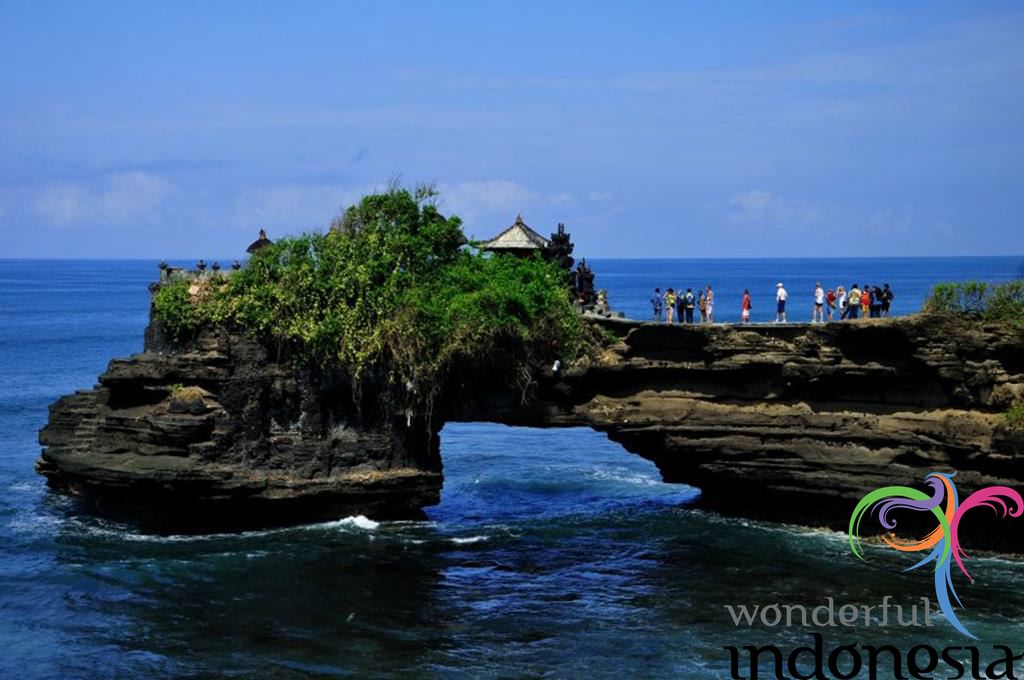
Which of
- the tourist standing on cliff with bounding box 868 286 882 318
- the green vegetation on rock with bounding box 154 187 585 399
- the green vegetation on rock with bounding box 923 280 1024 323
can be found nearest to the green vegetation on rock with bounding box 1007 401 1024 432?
the green vegetation on rock with bounding box 923 280 1024 323

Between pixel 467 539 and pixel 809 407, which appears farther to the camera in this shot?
pixel 467 539

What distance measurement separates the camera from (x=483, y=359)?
31.5m

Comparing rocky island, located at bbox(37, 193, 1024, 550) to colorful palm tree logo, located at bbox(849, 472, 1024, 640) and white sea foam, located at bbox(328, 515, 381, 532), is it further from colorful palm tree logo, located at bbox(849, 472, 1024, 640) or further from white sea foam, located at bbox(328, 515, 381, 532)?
colorful palm tree logo, located at bbox(849, 472, 1024, 640)

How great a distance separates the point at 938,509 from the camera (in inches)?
1148

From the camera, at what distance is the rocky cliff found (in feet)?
97.3

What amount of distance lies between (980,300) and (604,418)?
9.74 m

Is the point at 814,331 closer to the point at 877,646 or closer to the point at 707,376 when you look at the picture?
the point at 707,376

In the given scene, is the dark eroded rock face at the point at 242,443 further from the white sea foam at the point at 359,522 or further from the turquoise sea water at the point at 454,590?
the turquoise sea water at the point at 454,590

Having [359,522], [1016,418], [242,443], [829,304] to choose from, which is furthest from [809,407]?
[242,443]

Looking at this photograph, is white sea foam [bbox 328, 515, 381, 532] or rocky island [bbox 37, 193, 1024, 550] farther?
white sea foam [bbox 328, 515, 381, 532]

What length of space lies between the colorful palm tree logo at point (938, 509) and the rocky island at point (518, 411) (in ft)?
1.17

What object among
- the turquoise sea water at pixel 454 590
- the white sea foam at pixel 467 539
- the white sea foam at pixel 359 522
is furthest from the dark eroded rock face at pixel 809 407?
the white sea foam at pixel 359 522

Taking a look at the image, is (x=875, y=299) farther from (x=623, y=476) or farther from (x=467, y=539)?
(x=467, y=539)

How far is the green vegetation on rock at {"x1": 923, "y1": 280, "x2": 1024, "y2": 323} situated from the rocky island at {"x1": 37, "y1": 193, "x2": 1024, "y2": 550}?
48 centimetres
